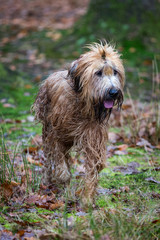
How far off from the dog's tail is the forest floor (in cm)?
33

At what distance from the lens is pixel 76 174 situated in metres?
6.03

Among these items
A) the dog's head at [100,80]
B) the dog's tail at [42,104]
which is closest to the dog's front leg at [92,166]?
the dog's head at [100,80]

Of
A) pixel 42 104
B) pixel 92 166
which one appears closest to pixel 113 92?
pixel 92 166

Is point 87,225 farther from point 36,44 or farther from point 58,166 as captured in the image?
point 36,44

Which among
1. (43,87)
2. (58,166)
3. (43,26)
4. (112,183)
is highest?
(43,26)

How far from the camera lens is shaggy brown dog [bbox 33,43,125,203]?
4.56 m

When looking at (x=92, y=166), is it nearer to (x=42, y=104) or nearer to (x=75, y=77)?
(x=75, y=77)

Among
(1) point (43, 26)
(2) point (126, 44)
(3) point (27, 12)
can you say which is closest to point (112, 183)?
(2) point (126, 44)

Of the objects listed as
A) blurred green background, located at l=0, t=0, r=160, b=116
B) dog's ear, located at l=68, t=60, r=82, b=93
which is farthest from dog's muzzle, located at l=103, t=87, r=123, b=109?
blurred green background, located at l=0, t=0, r=160, b=116

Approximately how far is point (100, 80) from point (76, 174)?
1.96 meters

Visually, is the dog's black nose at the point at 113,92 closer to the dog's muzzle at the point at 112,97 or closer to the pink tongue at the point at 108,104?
the dog's muzzle at the point at 112,97

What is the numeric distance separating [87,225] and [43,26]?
48.2 feet

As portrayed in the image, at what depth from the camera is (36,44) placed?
15281 millimetres

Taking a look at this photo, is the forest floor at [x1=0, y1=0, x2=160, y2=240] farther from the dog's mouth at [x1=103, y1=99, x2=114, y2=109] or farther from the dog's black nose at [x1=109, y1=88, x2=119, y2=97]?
the dog's black nose at [x1=109, y1=88, x2=119, y2=97]
